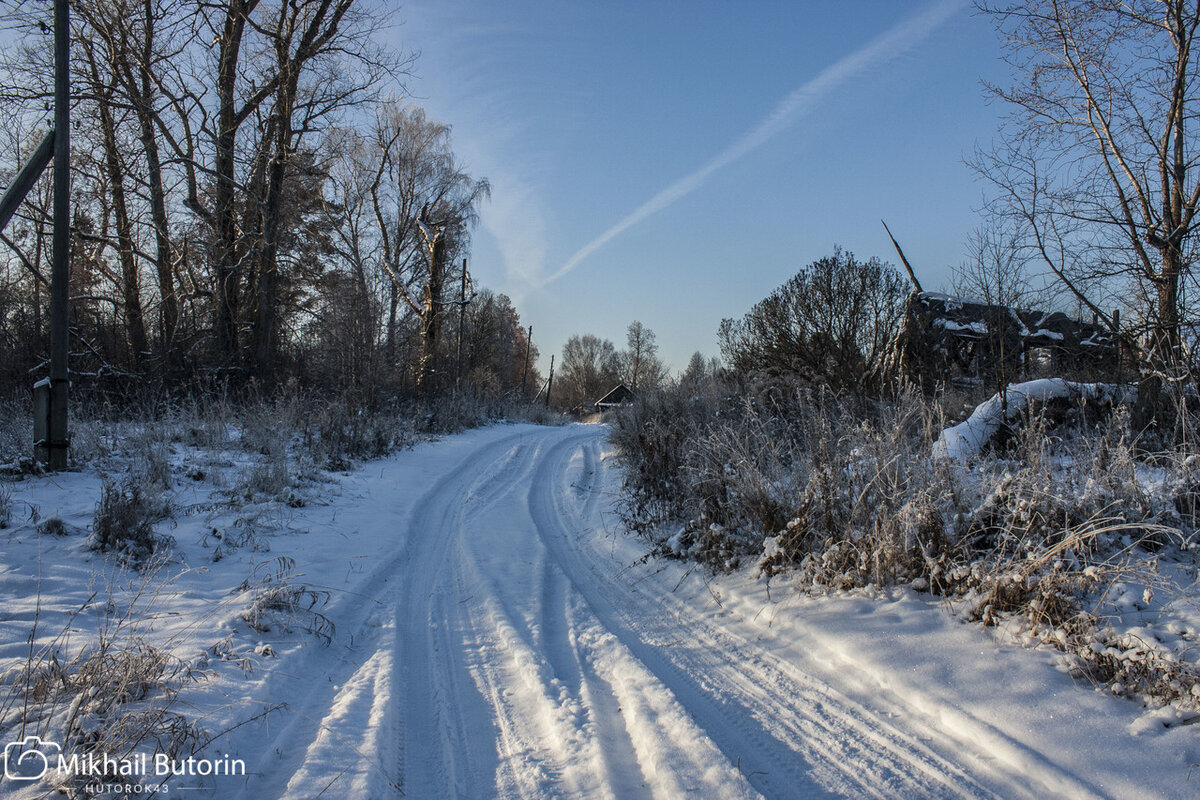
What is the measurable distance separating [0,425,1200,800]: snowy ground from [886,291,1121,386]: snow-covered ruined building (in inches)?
135

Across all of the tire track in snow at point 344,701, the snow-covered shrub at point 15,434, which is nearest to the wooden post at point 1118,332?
the tire track in snow at point 344,701

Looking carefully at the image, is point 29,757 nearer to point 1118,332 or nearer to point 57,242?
point 57,242

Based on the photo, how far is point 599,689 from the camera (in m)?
3.05

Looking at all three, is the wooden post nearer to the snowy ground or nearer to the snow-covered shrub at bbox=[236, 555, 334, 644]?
the snowy ground

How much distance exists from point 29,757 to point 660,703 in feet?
8.00

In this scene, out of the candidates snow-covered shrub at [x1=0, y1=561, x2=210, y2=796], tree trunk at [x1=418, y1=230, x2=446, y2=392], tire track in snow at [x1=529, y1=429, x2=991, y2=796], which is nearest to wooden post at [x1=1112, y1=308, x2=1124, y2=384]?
tire track in snow at [x1=529, y1=429, x2=991, y2=796]

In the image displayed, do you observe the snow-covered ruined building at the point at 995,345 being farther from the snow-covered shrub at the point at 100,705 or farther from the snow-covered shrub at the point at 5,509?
the snow-covered shrub at the point at 5,509

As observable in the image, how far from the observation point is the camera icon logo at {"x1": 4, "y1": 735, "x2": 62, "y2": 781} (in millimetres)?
2004

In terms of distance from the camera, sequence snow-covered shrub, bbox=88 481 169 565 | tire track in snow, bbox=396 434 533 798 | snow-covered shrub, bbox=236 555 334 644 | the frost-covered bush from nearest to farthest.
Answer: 1. tire track in snow, bbox=396 434 533 798
2. the frost-covered bush
3. snow-covered shrub, bbox=236 555 334 644
4. snow-covered shrub, bbox=88 481 169 565

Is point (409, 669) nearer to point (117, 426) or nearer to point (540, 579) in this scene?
point (540, 579)

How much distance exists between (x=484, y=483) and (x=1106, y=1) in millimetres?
11802

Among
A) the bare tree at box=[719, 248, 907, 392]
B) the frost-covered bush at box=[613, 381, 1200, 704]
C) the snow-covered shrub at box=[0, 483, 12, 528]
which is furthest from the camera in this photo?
the bare tree at box=[719, 248, 907, 392]

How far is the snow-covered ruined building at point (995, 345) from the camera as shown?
7.74 meters

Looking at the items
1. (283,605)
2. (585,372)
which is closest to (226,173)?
(283,605)
